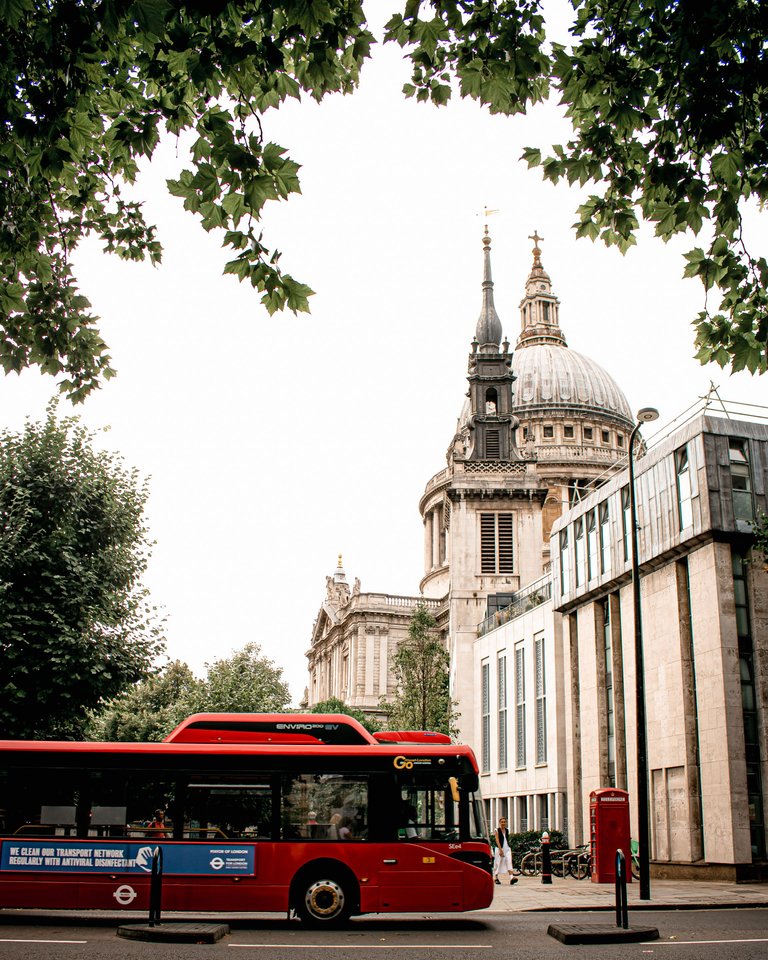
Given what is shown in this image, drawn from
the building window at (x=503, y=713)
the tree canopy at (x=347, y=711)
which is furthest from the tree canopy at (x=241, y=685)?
the building window at (x=503, y=713)

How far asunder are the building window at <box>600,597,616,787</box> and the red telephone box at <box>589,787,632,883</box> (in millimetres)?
7065

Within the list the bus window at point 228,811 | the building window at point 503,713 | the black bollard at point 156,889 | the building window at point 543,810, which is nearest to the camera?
the black bollard at point 156,889

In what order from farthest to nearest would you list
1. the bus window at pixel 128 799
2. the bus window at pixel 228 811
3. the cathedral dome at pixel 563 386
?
the cathedral dome at pixel 563 386 → the bus window at pixel 128 799 → the bus window at pixel 228 811

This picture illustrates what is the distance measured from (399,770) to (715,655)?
12949 millimetres

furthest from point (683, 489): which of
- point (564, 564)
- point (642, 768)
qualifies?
point (564, 564)

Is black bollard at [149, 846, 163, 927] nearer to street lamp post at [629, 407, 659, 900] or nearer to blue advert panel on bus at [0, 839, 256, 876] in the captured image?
blue advert panel on bus at [0, 839, 256, 876]

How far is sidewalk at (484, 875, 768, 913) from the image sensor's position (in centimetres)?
2003

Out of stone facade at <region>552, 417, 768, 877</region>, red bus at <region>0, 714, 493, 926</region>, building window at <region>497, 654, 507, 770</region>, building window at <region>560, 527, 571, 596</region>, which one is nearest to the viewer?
red bus at <region>0, 714, 493, 926</region>

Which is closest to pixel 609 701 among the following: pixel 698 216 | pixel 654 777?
pixel 654 777

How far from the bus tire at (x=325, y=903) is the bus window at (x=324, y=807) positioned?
0.75 meters

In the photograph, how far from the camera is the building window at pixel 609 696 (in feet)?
112

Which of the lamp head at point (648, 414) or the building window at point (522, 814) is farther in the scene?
the building window at point (522, 814)

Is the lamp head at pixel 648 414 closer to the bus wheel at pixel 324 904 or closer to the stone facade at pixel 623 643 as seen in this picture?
the stone facade at pixel 623 643

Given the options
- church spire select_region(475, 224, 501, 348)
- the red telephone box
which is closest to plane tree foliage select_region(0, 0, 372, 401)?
the red telephone box
